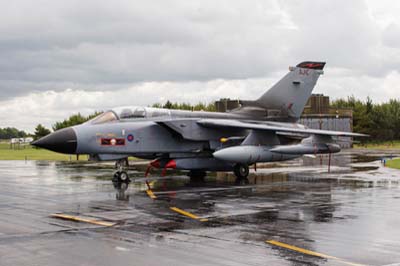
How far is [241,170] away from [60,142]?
6.95m

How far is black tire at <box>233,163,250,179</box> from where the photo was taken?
1992 cm

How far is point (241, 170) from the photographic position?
19953 mm

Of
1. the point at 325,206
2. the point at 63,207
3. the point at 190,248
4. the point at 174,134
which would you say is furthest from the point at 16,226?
the point at 174,134

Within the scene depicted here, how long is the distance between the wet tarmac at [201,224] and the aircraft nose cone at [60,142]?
49.5 inches

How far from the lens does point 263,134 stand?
1941cm

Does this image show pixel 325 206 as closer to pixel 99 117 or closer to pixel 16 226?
pixel 16 226

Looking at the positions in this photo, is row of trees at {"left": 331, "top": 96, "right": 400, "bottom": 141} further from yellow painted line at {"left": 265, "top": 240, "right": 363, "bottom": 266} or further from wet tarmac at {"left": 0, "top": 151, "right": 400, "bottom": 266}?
yellow painted line at {"left": 265, "top": 240, "right": 363, "bottom": 266}

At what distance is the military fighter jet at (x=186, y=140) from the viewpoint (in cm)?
1728

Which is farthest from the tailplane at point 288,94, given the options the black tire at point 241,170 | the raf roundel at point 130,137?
the raf roundel at point 130,137

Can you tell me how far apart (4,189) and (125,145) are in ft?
13.4

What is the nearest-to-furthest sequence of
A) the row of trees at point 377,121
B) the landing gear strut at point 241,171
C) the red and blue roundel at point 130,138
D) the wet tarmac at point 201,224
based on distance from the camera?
the wet tarmac at point 201,224
the red and blue roundel at point 130,138
the landing gear strut at point 241,171
the row of trees at point 377,121

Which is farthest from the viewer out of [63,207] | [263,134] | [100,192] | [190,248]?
[263,134]

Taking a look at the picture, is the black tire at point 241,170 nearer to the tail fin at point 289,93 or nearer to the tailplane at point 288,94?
the tailplane at point 288,94

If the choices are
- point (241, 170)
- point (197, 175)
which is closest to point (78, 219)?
point (197, 175)
